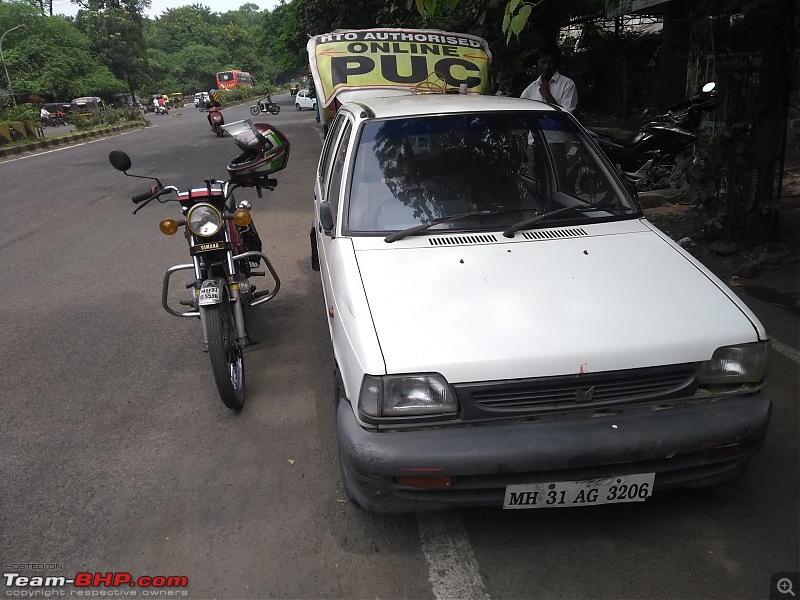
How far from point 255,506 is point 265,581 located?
495 millimetres

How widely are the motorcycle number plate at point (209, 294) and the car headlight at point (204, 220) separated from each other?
0.35 metres

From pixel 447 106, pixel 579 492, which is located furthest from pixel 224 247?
pixel 579 492

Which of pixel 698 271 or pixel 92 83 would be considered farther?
pixel 92 83

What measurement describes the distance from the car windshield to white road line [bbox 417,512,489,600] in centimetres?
140

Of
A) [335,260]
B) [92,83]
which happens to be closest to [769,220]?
[335,260]

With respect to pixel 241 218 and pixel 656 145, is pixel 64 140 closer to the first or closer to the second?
pixel 656 145

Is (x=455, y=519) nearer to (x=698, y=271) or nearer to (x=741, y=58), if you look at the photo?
(x=698, y=271)

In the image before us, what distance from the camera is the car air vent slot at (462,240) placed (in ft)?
9.78

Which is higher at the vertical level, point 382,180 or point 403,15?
point 403,15

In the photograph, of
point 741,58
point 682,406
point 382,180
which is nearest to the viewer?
point 682,406

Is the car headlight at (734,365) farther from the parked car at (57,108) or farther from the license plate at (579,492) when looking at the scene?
the parked car at (57,108)

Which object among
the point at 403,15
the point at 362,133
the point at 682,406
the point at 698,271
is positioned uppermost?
the point at 403,15

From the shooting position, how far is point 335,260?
10.1ft

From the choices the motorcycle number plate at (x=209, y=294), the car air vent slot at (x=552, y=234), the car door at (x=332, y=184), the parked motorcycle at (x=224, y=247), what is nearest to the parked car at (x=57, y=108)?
the car door at (x=332, y=184)
